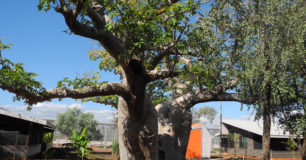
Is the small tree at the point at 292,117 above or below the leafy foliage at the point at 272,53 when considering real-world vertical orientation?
below

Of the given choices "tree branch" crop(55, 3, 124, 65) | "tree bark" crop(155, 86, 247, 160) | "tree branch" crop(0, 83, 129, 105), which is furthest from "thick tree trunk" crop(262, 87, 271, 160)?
"tree branch" crop(55, 3, 124, 65)

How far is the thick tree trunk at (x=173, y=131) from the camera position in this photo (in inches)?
418

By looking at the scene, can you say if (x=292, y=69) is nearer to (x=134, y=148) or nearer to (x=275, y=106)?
(x=275, y=106)

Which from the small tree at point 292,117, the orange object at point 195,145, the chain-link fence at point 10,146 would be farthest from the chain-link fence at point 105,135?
the small tree at point 292,117

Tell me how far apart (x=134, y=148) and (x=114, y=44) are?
3890 millimetres

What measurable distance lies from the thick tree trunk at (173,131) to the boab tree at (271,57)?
8.86 ft

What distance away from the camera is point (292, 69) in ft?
27.0

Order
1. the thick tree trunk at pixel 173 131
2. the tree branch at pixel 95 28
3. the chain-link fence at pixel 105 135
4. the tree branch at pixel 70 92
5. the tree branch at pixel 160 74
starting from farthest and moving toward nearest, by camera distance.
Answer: the chain-link fence at pixel 105 135
the thick tree trunk at pixel 173 131
the tree branch at pixel 160 74
the tree branch at pixel 70 92
the tree branch at pixel 95 28

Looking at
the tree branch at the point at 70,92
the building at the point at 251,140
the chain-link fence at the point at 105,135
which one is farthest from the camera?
the chain-link fence at the point at 105,135

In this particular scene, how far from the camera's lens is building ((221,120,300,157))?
2534cm

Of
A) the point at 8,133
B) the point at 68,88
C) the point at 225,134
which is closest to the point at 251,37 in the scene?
the point at 68,88

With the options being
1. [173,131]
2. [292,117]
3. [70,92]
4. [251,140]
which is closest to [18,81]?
[70,92]

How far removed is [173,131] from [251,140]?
19.4 m

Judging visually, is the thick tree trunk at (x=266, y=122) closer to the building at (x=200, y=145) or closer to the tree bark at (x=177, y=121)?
the tree bark at (x=177, y=121)
